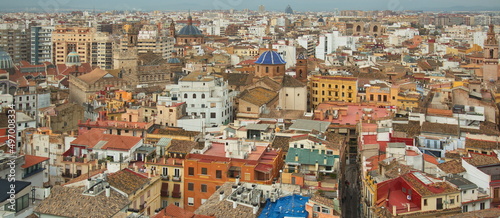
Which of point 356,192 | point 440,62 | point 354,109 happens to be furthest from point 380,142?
point 440,62

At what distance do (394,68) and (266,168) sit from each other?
3299cm

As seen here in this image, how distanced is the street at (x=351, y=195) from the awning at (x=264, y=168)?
3.29 metres

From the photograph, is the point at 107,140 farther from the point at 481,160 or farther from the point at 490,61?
the point at 490,61

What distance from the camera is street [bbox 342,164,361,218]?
23186 mm

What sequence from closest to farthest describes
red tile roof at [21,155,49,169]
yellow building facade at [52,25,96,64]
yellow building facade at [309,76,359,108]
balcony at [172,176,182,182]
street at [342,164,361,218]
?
red tile roof at [21,155,49,169]
balcony at [172,176,182,182]
street at [342,164,361,218]
yellow building facade at [309,76,359,108]
yellow building facade at [52,25,96,64]

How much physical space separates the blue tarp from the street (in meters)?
4.43

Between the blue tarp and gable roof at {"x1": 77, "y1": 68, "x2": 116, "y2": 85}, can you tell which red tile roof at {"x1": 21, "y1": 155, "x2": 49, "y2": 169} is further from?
gable roof at {"x1": 77, "y1": 68, "x2": 116, "y2": 85}

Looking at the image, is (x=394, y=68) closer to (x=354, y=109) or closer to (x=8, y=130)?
(x=354, y=109)

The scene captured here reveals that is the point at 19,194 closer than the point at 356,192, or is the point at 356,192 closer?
the point at 19,194

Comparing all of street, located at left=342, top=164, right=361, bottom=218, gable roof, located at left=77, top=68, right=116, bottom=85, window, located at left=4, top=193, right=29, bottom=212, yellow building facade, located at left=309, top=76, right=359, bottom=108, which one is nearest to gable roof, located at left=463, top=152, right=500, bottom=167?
street, located at left=342, top=164, right=361, bottom=218

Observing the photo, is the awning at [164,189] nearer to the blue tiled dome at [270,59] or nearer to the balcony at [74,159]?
the balcony at [74,159]

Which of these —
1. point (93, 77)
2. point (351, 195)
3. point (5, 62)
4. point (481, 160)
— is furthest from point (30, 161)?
point (5, 62)

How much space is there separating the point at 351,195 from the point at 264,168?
5514 mm

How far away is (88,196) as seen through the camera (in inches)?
706
